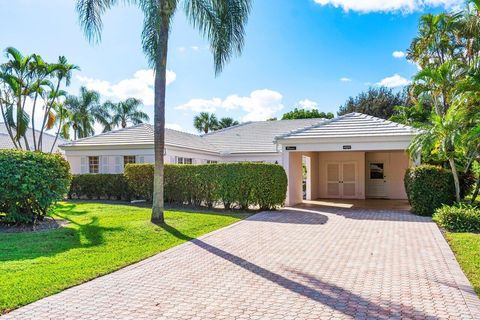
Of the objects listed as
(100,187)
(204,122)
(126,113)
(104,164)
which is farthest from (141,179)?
(204,122)

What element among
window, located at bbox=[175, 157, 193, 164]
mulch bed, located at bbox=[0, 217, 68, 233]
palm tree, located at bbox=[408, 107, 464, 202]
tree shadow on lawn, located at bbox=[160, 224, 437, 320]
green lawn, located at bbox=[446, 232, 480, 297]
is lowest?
tree shadow on lawn, located at bbox=[160, 224, 437, 320]

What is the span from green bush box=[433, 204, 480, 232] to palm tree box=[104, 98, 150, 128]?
136 feet

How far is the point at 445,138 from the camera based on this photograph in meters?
13.7

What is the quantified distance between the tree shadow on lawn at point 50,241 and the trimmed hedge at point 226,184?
565 centimetres

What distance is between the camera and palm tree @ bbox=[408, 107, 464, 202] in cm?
1353

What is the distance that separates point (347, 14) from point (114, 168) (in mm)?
15284

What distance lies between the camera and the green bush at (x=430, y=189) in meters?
15.0

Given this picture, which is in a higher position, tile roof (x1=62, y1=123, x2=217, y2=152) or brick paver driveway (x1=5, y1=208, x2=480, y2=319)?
tile roof (x1=62, y1=123, x2=217, y2=152)

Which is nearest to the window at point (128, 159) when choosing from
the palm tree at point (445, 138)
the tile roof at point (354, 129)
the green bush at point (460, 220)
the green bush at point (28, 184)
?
the tile roof at point (354, 129)

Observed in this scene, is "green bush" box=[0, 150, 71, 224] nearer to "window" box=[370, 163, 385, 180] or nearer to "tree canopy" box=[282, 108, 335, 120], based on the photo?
"window" box=[370, 163, 385, 180]

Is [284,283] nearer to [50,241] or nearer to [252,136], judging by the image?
[50,241]

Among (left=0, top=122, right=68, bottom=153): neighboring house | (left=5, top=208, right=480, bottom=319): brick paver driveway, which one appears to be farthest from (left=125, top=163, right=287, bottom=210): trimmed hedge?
(left=0, top=122, right=68, bottom=153): neighboring house

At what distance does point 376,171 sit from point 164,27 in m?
17.3

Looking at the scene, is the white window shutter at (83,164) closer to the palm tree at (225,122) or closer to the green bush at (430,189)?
the green bush at (430,189)
